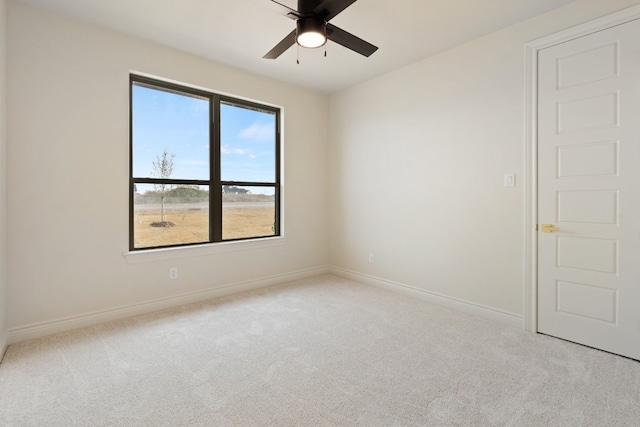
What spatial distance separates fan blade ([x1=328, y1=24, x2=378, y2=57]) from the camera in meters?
2.17

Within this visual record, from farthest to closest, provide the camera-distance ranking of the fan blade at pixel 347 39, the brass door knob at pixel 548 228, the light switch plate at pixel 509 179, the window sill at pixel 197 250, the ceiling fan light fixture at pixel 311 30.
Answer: the window sill at pixel 197 250 < the light switch plate at pixel 509 179 < the brass door knob at pixel 548 228 < the fan blade at pixel 347 39 < the ceiling fan light fixture at pixel 311 30

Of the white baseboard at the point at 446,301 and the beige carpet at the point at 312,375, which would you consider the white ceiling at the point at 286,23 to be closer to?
the beige carpet at the point at 312,375

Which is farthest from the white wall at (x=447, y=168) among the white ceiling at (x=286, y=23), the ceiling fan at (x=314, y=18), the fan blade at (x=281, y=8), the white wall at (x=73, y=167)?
the white wall at (x=73, y=167)

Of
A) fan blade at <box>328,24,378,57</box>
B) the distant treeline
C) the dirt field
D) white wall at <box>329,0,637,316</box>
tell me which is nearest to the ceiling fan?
fan blade at <box>328,24,378,57</box>

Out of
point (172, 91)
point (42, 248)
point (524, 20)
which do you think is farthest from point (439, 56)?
point (42, 248)

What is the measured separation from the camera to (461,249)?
10.4 ft

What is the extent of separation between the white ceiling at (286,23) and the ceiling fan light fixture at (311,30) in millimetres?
249

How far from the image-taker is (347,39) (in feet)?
7.51

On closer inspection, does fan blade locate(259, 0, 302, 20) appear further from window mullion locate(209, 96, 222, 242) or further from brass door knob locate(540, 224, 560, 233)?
brass door knob locate(540, 224, 560, 233)

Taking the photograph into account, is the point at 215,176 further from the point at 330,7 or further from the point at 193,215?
the point at 330,7

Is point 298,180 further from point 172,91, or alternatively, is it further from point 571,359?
point 571,359

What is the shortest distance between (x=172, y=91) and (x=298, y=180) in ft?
6.04

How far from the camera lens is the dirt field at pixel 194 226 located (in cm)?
314

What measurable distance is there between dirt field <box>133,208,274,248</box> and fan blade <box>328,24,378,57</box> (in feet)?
7.59
